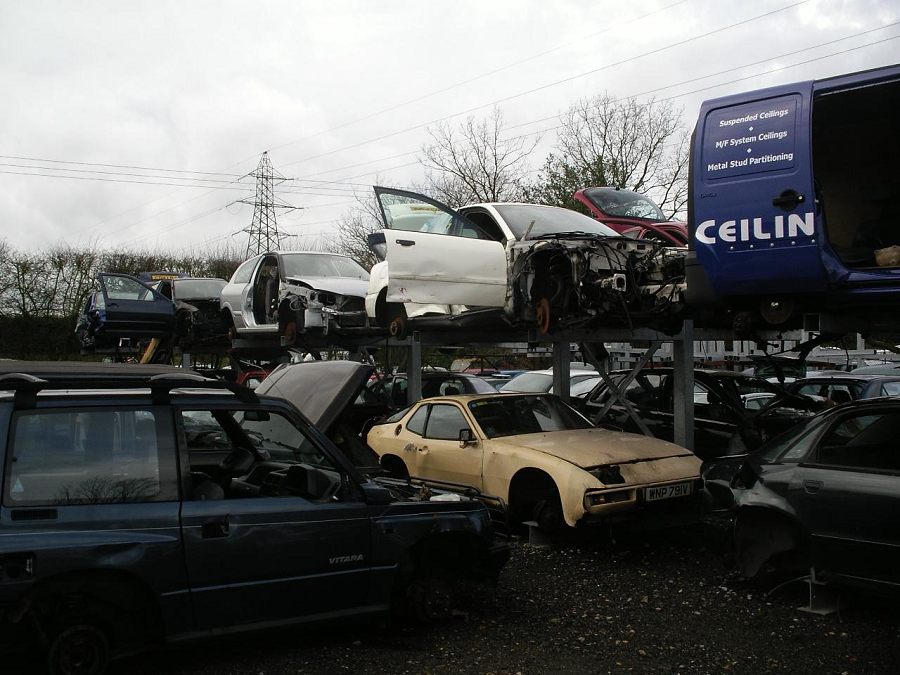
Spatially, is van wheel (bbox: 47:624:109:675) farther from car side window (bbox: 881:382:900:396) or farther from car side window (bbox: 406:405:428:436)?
car side window (bbox: 881:382:900:396)

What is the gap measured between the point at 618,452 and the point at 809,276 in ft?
6.85

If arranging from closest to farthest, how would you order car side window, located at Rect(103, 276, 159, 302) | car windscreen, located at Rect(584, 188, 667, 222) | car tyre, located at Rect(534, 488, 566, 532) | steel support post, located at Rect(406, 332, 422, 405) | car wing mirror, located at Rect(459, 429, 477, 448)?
1. car tyre, located at Rect(534, 488, 566, 532)
2. car wing mirror, located at Rect(459, 429, 477, 448)
3. car windscreen, located at Rect(584, 188, 667, 222)
4. steel support post, located at Rect(406, 332, 422, 405)
5. car side window, located at Rect(103, 276, 159, 302)

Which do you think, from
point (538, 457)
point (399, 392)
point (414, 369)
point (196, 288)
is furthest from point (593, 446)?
point (196, 288)

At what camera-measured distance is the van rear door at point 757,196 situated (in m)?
5.46

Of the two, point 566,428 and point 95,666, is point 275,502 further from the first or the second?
point 566,428

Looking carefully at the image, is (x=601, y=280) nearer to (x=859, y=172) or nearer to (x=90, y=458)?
(x=859, y=172)

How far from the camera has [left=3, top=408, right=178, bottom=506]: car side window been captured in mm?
3543

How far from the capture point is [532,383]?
1402 cm

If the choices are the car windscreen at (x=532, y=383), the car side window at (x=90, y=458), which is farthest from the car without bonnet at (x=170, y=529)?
the car windscreen at (x=532, y=383)

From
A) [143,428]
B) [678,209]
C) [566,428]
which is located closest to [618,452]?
[566,428]

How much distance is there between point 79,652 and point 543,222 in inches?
257

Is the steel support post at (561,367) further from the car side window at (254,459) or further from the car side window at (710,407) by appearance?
the car side window at (254,459)

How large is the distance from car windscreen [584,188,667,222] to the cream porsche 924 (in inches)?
101


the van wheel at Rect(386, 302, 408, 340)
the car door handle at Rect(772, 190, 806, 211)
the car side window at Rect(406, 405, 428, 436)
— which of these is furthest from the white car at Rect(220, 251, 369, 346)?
the car door handle at Rect(772, 190, 806, 211)
